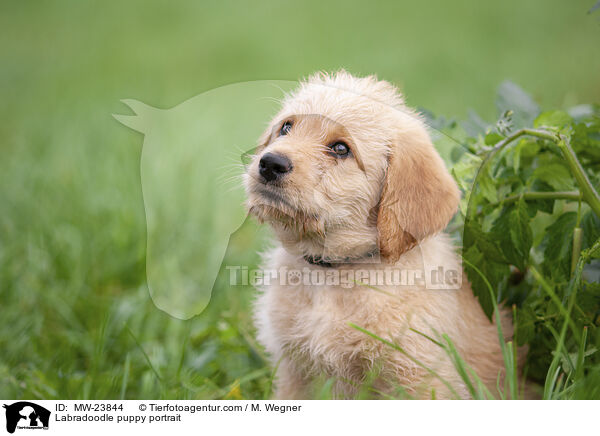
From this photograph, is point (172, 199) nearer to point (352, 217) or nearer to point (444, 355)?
point (352, 217)

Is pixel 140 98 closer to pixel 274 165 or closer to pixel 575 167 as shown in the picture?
pixel 274 165

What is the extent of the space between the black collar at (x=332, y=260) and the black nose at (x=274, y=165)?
39 cm

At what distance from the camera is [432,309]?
202cm

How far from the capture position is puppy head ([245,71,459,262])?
191cm

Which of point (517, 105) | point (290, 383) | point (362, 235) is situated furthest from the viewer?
point (517, 105)

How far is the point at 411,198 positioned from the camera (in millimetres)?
1978

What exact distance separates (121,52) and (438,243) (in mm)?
2049

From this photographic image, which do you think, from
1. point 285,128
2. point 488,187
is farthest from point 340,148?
point 488,187

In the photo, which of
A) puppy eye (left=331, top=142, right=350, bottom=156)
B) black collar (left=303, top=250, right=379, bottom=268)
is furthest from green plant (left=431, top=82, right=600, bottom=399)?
puppy eye (left=331, top=142, right=350, bottom=156)

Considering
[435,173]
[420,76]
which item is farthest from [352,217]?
[420,76]

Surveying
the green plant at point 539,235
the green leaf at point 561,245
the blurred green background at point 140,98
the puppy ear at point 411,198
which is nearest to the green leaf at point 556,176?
the green plant at point 539,235

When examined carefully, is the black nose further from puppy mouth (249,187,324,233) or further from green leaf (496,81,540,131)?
green leaf (496,81,540,131)
